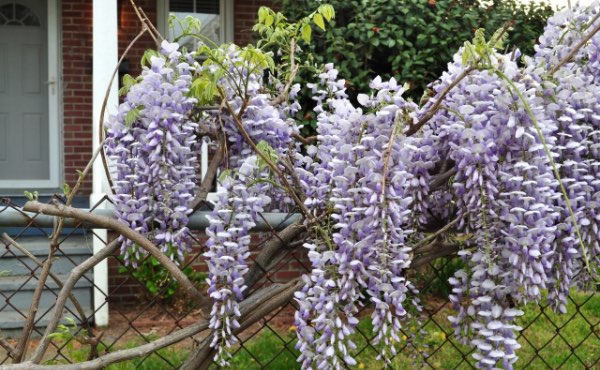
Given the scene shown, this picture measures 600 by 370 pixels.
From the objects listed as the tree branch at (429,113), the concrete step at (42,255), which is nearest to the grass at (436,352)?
the concrete step at (42,255)

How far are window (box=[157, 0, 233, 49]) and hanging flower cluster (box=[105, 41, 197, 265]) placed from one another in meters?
6.27

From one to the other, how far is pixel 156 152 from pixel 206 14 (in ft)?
22.1

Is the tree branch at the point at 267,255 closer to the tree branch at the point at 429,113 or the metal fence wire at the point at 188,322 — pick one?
the tree branch at the point at 429,113

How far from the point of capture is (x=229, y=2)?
26.3 feet

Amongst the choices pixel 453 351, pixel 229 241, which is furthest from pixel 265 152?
pixel 453 351

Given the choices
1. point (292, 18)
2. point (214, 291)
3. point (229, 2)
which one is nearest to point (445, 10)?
point (292, 18)

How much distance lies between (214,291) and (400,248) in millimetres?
430

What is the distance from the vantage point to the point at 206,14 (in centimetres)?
820

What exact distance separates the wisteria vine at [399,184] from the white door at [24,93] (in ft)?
21.5

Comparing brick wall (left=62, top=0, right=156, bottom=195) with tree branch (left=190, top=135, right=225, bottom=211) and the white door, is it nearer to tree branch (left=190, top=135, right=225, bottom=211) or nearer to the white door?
the white door

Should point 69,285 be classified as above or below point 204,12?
→ below

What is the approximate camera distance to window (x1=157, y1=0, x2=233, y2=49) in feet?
26.2

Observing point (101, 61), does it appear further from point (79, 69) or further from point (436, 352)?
point (436, 352)

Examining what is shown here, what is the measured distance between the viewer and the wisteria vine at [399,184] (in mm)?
1588
